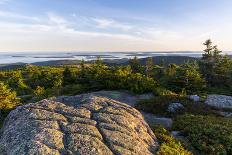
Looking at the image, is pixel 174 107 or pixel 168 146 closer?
pixel 168 146

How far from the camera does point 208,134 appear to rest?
14.8 meters

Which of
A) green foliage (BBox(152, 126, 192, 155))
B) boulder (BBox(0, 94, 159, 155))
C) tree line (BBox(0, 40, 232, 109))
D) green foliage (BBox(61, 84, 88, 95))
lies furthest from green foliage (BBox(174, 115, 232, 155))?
green foliage (BBox(61, 84, 88, 95))

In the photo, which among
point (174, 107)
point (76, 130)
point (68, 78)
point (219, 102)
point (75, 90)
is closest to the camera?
point (76, 130)

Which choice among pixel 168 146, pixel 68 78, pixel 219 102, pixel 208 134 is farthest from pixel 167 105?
pixel 68 78

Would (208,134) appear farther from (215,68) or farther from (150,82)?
(215,68)

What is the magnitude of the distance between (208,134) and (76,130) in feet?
23.4

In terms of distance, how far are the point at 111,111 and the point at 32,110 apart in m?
Answer: 3.31

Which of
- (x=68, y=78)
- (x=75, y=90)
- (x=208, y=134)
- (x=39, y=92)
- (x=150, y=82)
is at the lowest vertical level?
(x=39, y=92)

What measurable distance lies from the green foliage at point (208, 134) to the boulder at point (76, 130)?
2.55 metres

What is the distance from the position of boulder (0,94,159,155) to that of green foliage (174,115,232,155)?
8.36 feet

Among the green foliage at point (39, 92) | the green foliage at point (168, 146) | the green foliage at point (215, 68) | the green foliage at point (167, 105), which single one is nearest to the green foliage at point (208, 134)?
the green foliage at point (168, 146)

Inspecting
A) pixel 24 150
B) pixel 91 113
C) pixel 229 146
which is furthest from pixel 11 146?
pixel 229 146

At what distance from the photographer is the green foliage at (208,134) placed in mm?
13539

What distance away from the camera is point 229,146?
45.3ft
